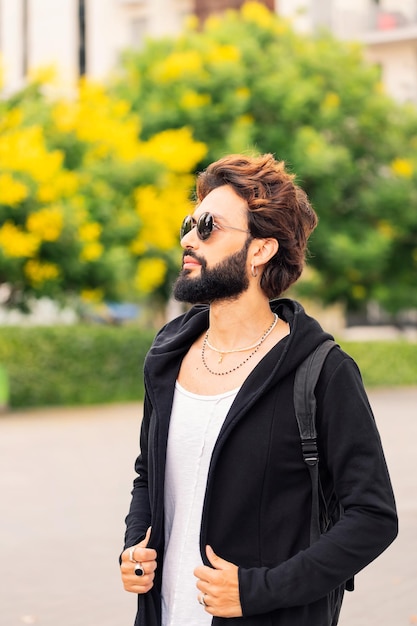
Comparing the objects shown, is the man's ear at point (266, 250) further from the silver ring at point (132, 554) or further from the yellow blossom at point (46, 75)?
A: the yellow blossom at point (46, 75)

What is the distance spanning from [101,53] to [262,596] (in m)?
36.8

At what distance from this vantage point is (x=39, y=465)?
1107 centimetres

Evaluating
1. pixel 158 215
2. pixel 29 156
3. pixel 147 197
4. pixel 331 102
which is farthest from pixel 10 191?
pixel 331 102

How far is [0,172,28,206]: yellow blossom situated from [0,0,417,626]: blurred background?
3cm

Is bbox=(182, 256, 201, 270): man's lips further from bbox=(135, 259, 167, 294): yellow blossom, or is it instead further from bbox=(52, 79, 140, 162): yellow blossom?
bbox=(135, 259, 167, 294): yellow blossom

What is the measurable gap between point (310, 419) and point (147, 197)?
16.9 m

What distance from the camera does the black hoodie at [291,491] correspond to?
6.50 feet

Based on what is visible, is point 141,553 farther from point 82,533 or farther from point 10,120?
point 10,120

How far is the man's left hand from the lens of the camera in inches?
78.4

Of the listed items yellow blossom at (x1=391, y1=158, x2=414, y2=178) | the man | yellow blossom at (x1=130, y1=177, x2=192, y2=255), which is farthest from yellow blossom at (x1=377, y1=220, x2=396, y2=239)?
the man

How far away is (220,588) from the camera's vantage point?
2000mm

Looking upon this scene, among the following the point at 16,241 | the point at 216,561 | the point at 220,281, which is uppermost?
the point at 220,281

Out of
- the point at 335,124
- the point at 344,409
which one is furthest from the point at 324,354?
the point at 335,124

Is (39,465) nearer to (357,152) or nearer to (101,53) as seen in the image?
(357,152)
